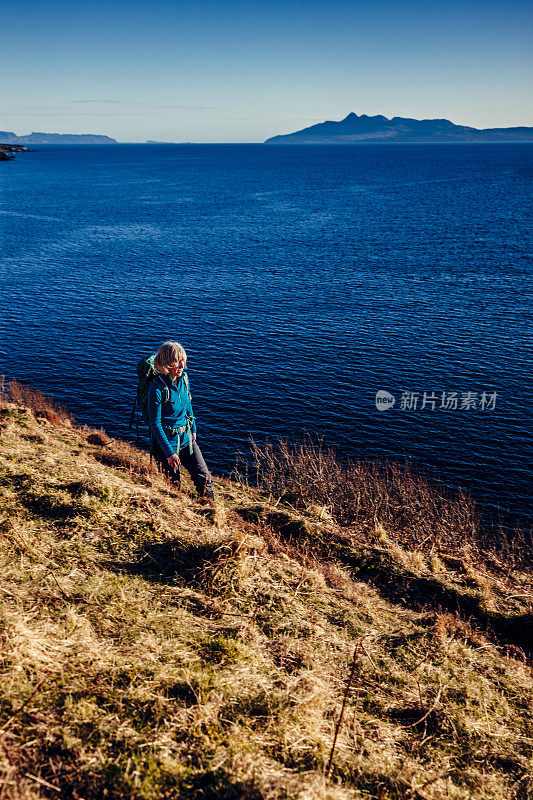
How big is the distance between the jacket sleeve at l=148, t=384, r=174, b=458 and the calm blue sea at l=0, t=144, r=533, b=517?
686 inches

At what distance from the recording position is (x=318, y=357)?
38.8 metres

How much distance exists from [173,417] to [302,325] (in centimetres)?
3621

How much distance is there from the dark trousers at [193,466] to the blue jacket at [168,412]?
0.87 ft

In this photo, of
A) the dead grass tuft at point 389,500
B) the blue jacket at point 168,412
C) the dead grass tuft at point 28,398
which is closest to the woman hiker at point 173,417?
the blue jacket at point 168,412

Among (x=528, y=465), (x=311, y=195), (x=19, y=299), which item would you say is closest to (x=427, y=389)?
(x=528, y=465)

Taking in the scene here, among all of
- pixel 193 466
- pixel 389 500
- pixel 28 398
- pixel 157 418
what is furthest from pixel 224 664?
pixel 28 398

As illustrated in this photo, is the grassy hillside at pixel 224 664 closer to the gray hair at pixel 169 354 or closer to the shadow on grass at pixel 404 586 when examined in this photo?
the shadow on grass at pixel 404 586

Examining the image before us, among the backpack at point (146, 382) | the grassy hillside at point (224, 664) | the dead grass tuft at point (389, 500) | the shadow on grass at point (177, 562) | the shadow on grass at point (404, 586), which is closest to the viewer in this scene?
the grassy hillside at point (224, 664)

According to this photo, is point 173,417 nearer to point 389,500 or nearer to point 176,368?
point 176,368

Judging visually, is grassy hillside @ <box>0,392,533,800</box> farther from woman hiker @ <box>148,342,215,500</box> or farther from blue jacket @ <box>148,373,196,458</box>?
blue jacket @ <box>148,373,196,458</box>

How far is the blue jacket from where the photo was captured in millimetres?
8914

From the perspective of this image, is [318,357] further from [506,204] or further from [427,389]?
[506,204]

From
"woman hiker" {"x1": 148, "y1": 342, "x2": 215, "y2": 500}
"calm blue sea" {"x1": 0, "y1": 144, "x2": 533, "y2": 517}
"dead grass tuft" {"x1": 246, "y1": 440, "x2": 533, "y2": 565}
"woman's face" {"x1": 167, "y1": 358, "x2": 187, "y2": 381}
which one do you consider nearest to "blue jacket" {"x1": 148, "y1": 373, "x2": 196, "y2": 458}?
"woman hiker" {"x1": 148, "y1": 342, "x2": 215, "y2": 500}

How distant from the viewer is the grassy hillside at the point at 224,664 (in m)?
4.36
